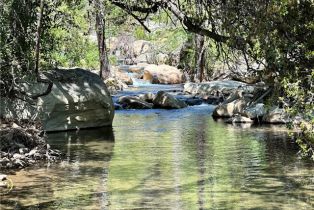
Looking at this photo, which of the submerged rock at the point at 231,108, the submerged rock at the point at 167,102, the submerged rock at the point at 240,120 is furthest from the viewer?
the submerged rock at the point at 167,102

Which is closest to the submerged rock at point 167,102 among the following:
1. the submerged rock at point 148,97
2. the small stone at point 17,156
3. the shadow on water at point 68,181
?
the submerged rock at point 148,97

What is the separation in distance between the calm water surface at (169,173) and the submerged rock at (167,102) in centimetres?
589

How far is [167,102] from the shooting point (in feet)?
65.5

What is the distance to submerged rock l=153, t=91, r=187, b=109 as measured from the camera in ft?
65.4

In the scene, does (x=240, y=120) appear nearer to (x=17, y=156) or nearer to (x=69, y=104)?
(x=69, y=104)

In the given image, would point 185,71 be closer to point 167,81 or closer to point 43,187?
point 167,81

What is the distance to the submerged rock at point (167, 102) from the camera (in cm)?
1992

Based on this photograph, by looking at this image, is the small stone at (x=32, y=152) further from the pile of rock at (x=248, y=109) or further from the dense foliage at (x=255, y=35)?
the pile of rock at (x=248, y=109)

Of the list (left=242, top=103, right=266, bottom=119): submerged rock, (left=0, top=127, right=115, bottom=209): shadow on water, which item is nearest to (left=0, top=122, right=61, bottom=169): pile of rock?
(left=0, top=127, right=115, bottom=209): shadow on water

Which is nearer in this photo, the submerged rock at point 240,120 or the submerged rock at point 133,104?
the submerged rock at point 240,120

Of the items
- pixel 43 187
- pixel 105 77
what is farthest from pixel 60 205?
pixel 105 77

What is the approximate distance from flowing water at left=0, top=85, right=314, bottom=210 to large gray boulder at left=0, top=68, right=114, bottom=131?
50 cm

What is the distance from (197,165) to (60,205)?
10.6ft

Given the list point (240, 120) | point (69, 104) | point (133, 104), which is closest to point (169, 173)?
point (69, 104)
